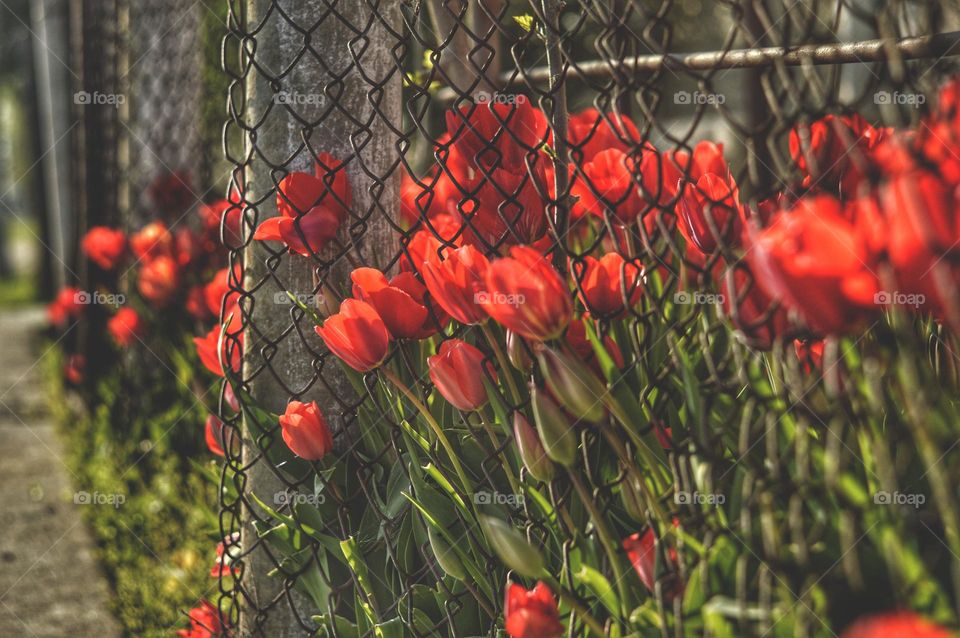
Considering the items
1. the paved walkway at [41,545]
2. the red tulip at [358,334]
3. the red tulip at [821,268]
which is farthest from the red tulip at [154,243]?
the red tulip at [821,268]

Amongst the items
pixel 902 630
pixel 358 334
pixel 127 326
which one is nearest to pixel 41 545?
pixel 127 326

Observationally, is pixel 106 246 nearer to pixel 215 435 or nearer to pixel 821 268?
pixel 215 435

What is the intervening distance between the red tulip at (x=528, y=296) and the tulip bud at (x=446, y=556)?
1.00 feet

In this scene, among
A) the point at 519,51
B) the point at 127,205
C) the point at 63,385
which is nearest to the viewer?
the point at 519,51

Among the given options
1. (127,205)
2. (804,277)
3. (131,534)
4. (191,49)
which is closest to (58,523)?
(131,534)

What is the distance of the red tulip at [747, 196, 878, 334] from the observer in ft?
2.06

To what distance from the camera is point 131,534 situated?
2629mm

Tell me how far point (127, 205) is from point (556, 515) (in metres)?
2.92

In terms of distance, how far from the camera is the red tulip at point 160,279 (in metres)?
2.73

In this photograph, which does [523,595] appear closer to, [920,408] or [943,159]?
[920,408]

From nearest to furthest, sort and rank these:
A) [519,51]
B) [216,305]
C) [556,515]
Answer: [556,515]
[519,51]
[216,305]

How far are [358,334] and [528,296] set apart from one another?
0.89 ft

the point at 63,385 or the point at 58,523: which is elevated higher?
the point at 63,385

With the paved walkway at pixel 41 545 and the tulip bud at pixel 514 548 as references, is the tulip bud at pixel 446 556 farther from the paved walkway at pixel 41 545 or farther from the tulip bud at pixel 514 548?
the paved walkway at pixel 41 545
